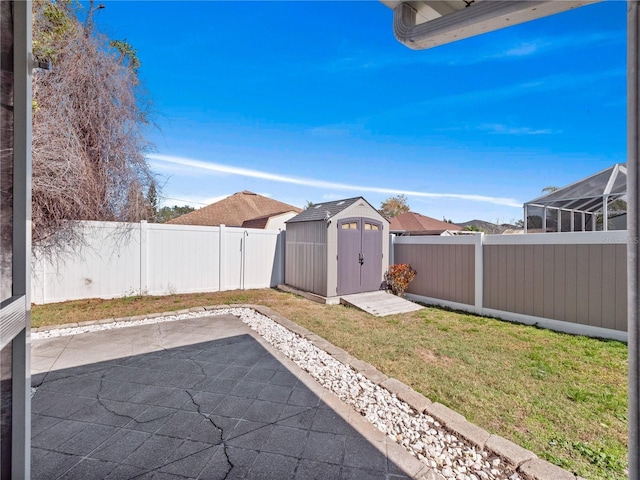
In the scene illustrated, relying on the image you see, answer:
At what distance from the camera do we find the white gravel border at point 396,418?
73.8 inches

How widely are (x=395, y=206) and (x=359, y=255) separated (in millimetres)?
26254

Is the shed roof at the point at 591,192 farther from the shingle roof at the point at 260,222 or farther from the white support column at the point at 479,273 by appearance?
the shingle roof at the point at 260,222

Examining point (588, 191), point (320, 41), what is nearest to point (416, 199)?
point (588, 191)

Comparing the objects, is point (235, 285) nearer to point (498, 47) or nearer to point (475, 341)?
point (475, 341)

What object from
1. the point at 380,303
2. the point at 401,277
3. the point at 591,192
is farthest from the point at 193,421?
the point at 591,192

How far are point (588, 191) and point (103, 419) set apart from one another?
33.5 ft

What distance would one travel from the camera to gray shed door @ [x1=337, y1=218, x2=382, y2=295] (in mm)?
7273

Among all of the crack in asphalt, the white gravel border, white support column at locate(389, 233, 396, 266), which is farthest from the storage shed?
the crack in asphalt

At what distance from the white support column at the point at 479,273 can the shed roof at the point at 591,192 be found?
3.29m

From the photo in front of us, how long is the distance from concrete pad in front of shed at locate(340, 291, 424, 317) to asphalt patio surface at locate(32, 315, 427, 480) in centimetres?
317

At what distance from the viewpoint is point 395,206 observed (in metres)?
32.4

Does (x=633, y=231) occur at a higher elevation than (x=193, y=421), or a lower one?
higher

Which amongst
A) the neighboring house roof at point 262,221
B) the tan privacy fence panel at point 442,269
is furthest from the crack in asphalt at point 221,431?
the neighboring house roof at point 262,221

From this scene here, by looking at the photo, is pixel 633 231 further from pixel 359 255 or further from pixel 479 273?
pixel 359 255
